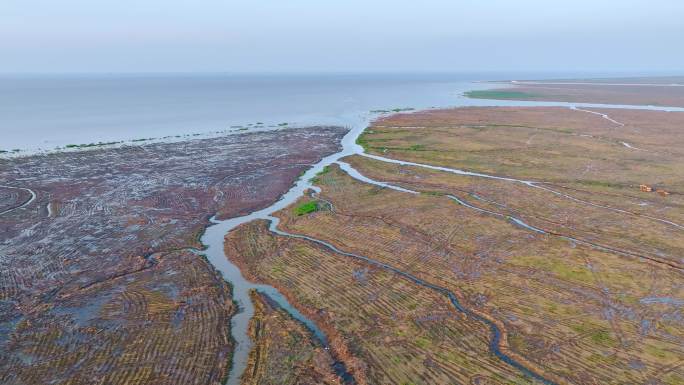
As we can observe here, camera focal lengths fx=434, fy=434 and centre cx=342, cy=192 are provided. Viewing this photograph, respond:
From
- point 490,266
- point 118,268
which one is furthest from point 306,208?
point 490,266

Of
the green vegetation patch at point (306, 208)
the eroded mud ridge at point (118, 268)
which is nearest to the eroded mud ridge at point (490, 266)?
the green vegetation patch at point (306, 208)

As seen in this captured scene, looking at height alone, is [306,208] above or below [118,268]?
above

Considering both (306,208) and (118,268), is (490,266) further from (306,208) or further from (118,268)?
(118,268)

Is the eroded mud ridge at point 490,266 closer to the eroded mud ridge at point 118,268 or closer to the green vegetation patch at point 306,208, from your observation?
the green vegetation patch at point 306,208

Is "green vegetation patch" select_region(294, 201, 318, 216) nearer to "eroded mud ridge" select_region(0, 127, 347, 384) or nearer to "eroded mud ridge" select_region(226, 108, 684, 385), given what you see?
"eroded mud ridge" select_region(226, 108, 684, 385)

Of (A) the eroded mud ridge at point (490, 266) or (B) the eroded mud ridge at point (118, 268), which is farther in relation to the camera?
(B) the eroded mud ridge at point (118, 268)

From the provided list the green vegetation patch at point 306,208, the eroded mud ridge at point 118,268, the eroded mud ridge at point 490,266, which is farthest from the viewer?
the green vegetation patch at point 306,208
